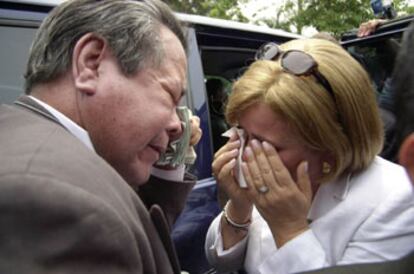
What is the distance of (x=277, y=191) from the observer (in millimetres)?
1630

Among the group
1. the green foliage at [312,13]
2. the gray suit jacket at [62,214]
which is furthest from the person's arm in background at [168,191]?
the green foliage at [312,13]

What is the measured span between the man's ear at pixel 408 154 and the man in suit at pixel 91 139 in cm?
52

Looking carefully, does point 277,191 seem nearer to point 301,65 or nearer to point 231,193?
point 231,193

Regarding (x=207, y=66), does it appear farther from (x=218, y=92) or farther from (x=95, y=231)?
(x=95, y=231)

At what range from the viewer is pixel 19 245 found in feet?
3.10

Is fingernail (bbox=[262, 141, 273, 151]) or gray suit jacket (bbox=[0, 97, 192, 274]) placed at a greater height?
gray suit jacket (bbox=[0, 97, 192, 274])

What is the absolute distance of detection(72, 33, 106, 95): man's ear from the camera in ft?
4.60

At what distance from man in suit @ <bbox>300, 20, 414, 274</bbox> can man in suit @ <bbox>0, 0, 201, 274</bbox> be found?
1.32 feet

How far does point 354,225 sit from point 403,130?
2.45 ft

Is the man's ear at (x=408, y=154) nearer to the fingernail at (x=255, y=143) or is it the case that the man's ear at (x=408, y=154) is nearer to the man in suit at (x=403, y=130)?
the man in suit at (x=403, y=130)

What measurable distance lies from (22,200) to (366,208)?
40.1 inches

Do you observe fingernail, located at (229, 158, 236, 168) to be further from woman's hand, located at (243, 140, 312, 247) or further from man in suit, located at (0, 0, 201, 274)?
man in suit, located at (0, 0, 201, 274)

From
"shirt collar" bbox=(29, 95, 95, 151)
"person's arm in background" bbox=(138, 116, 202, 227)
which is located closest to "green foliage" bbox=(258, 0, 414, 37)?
"person's arm in background" bbox=(138, 116, 202, 227)

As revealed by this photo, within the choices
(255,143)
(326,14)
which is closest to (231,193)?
(255,143)
